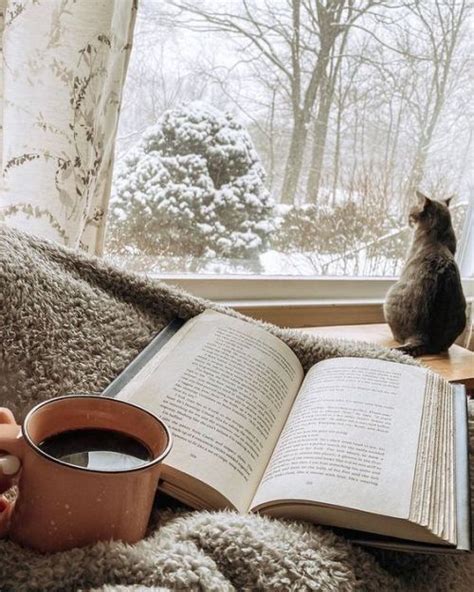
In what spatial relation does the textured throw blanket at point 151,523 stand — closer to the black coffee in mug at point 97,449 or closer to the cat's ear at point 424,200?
the black coffee in mug at point 97,449

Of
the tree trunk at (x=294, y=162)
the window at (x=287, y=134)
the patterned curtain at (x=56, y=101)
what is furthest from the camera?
the tree trunk at (x=294, y=162)

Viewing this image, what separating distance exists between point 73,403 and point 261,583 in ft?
0.58

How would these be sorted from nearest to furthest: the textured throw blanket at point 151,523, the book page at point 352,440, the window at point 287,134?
the textured throw blanket at point 151,523, the book page at point 352,440, the window at point 287,134

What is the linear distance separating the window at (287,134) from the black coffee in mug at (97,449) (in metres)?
0.67

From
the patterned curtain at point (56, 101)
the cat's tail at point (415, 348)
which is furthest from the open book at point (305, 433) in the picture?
the cat's tail at point (415, 348)

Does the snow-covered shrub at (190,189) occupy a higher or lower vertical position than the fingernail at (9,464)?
higher

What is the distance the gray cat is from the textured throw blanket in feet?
1.35

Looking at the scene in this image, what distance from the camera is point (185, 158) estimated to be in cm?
110

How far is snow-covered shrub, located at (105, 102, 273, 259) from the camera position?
1.08m

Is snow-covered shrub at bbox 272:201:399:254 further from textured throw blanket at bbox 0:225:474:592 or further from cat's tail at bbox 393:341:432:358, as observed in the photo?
textured throw blanket at bbox 0:225:474:592

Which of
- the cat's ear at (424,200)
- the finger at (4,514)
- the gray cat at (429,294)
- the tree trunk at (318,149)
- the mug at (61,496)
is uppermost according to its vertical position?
the tree trunk at (318,149)

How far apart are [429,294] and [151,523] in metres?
0.77

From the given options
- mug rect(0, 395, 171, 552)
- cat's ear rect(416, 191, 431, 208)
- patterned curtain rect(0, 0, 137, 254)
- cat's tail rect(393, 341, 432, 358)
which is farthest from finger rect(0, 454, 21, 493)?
cat's ear rect(416, 191, 431, 208)

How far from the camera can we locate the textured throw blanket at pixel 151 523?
368 mm
